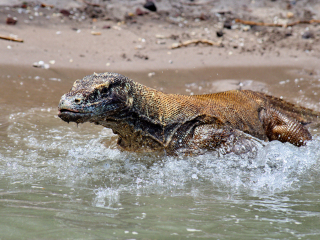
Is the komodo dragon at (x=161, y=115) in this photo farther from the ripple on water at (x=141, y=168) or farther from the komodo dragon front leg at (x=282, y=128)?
the komodo dragon front leg at (x=282, y=128)

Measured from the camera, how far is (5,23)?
11.1 m

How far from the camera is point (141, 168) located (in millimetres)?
4891

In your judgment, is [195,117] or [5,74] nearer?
[195,117]

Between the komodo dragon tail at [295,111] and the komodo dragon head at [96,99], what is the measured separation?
3255 mm

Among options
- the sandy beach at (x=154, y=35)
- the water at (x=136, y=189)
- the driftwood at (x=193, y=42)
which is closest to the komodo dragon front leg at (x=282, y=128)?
the water at (x=136, y=189)

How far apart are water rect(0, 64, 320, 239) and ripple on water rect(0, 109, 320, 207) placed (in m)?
0.01

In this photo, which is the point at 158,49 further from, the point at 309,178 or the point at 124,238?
the point at 124,238

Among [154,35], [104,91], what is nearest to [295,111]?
[104,91]

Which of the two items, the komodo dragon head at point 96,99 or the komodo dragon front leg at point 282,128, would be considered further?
the komodo dragon front leg at point 282,128

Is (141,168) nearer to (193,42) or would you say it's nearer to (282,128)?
(282,128)

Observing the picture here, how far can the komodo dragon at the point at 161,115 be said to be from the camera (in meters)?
4.34

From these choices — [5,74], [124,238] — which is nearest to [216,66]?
[5,74]

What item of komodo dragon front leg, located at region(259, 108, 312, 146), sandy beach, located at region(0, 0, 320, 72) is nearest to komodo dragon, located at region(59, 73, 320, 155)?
komodo dragon front leg, located at region(259, 108, 312, 146)

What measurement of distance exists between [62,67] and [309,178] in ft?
24.0
